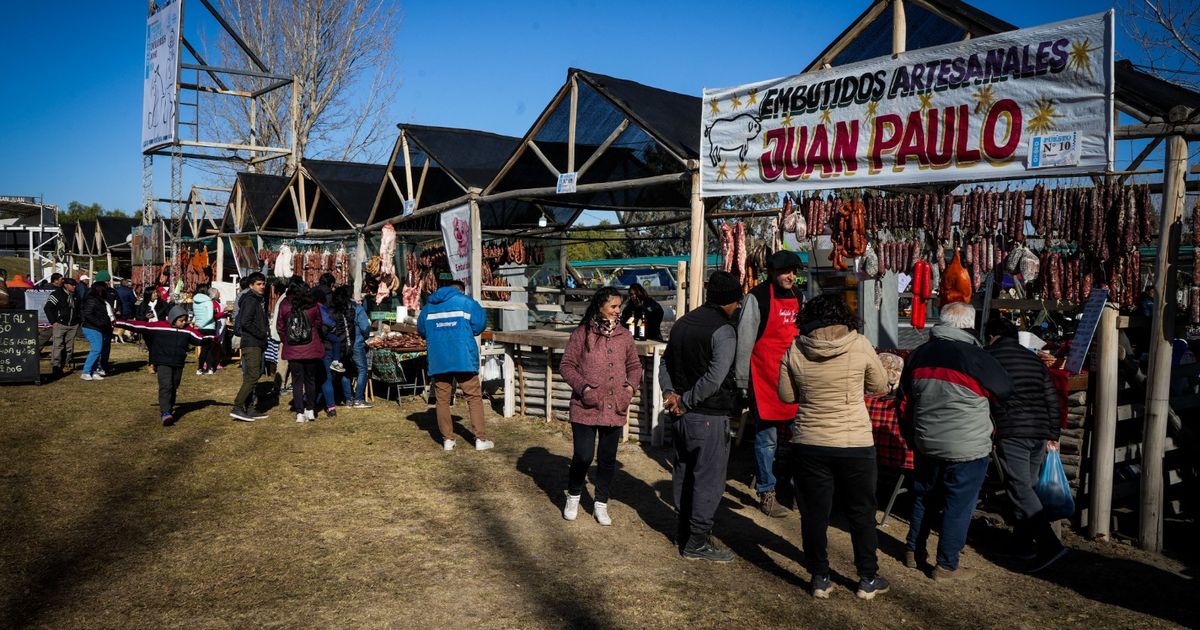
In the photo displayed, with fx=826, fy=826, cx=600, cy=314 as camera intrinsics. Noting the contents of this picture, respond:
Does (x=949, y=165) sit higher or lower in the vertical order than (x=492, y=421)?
higher

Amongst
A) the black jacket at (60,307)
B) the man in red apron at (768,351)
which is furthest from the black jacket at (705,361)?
the black jacket at (60,307)

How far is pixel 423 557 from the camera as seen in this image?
5.54 meters

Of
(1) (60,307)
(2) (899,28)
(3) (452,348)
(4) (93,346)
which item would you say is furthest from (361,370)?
(2) (899,28)

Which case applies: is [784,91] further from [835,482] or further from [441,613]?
[441,613]

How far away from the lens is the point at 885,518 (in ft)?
20.6

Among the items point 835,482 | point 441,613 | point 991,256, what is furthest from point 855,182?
point 441,613

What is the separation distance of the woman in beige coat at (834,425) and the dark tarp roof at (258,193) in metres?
16.9

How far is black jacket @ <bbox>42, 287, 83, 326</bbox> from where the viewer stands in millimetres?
14508

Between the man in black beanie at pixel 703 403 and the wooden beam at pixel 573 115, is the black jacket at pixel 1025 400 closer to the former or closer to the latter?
the man in black beanie at pixel 703 403

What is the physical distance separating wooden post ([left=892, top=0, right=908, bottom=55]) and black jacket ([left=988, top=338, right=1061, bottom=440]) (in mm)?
3183

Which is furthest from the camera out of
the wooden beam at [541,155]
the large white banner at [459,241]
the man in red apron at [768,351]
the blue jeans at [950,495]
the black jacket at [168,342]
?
the large white banner at [459,241]

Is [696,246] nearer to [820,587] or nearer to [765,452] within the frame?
[765,452]

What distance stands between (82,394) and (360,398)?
15.1 feet

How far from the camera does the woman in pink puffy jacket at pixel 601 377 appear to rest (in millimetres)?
5996
